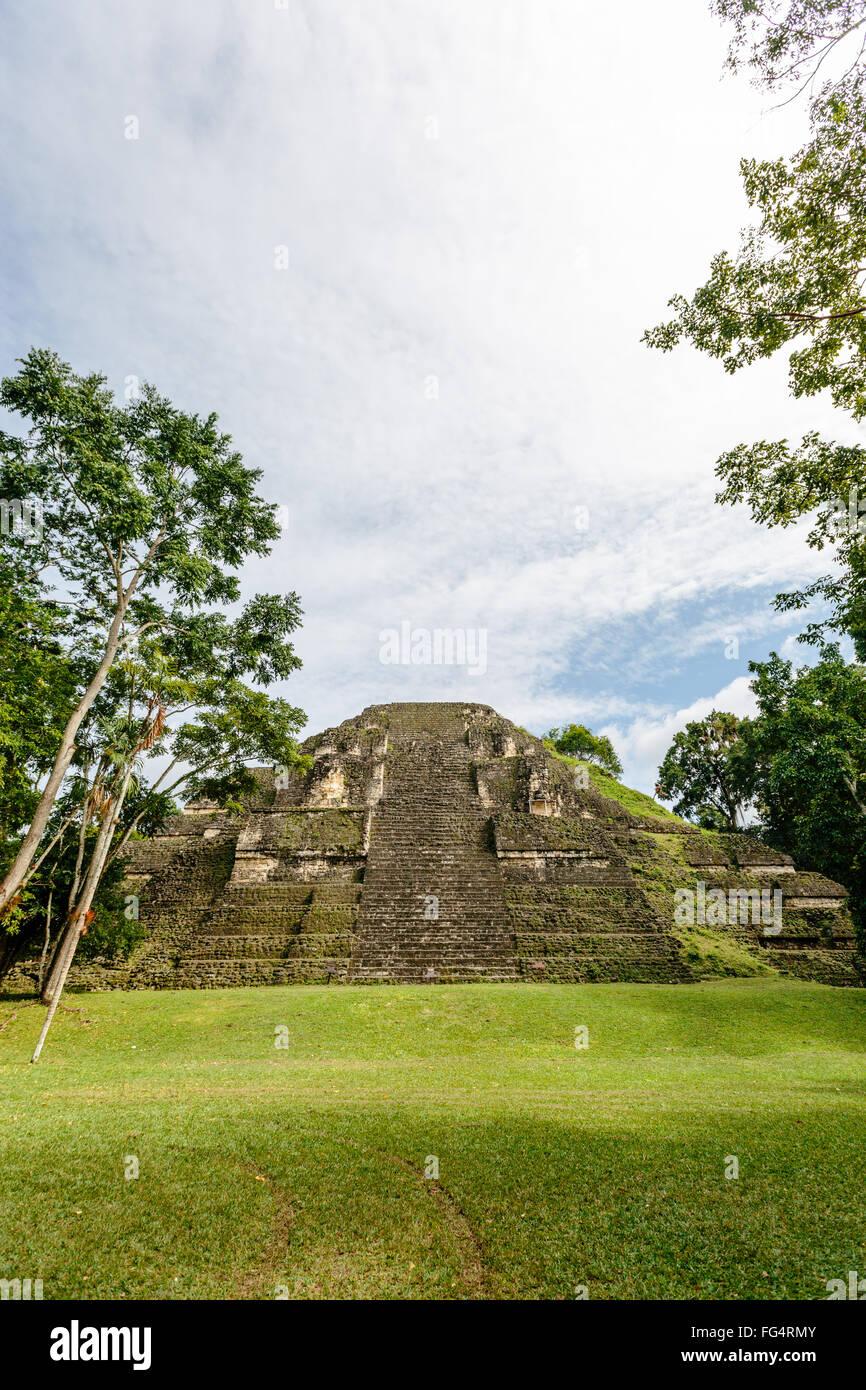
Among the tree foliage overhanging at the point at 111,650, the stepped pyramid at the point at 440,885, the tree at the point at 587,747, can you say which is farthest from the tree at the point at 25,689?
the tree at the point at 587,747

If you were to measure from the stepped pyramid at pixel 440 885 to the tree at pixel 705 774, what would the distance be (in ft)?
40.7

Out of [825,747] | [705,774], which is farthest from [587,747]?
[825,747]

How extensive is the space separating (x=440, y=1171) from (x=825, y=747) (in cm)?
1362

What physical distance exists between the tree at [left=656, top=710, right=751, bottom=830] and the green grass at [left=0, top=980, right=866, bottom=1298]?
26.1 metres

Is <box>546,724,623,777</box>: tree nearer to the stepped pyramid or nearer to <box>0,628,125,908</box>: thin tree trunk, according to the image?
the stepped pyramid

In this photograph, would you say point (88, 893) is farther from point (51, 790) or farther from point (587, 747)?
point (587, 747)

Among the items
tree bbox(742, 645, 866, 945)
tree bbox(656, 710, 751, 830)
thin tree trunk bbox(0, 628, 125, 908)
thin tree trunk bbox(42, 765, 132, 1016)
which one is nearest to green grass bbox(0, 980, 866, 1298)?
thin tree trunk bbox(42, 765, 132, 1016)

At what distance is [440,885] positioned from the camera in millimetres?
14953

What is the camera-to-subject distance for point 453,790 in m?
21.0

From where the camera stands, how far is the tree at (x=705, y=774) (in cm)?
3212

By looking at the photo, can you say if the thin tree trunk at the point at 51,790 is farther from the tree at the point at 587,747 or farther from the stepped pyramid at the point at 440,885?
the tree at the point at 587,747
